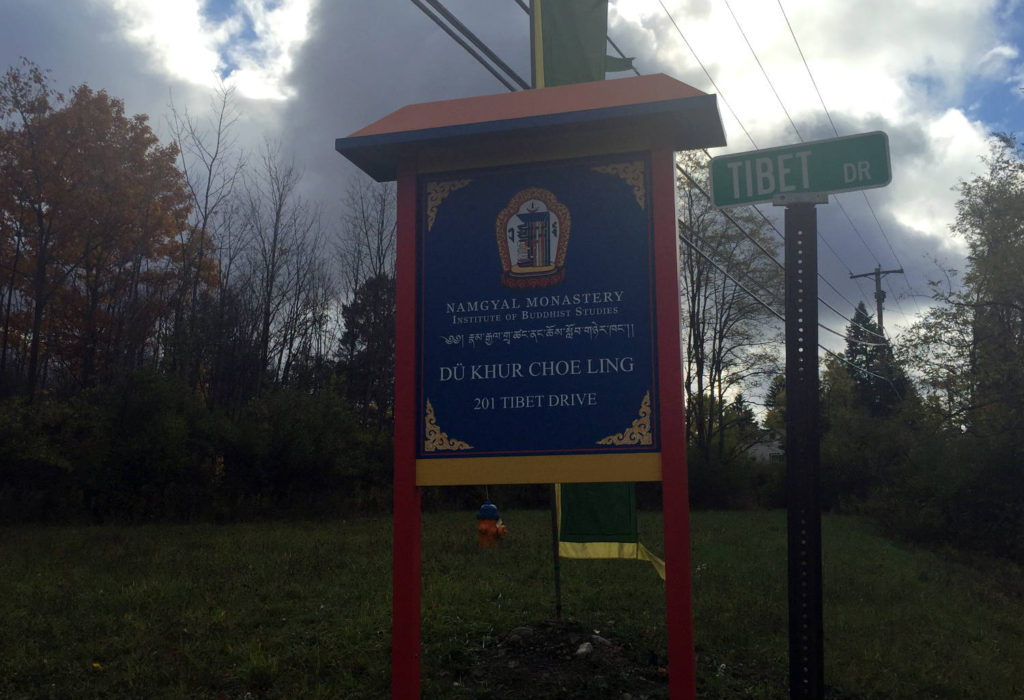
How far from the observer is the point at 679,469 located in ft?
15.9

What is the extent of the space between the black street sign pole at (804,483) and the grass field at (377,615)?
305 centimetres

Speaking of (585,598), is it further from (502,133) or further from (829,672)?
(502,133)

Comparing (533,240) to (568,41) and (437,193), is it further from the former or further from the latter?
(568,41)

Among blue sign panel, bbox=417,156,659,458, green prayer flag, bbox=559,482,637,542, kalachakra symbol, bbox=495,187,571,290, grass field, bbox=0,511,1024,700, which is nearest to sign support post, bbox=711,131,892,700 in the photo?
blue sign panel, bbox=417,156,659,458

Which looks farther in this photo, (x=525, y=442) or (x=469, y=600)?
(x=469, y=600)

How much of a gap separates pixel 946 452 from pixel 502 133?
19636 mm

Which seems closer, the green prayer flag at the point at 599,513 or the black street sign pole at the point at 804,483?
the black street sign pole at the point at 804,483

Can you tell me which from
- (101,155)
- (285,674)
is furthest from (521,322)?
(101,155)

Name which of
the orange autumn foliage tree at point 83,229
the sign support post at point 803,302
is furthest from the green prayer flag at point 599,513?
the orange autumn foliage tree at point 83,229

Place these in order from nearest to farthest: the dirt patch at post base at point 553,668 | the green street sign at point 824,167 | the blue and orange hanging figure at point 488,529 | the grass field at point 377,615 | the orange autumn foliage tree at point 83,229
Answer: the green street sign at point 824,167 < the dirt patch at post base at point 553,668 < the grass field at point 377,615 < the blue and orange hanging figure at point 488,529 < the orange autumn foliage tree at point 83,229

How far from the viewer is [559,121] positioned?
507 cm

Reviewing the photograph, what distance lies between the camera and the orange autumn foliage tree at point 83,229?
25.5 m

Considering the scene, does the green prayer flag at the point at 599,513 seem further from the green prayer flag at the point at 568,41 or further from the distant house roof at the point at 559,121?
the green prayer flag at the point at 568,41

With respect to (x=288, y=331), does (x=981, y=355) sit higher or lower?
lower
